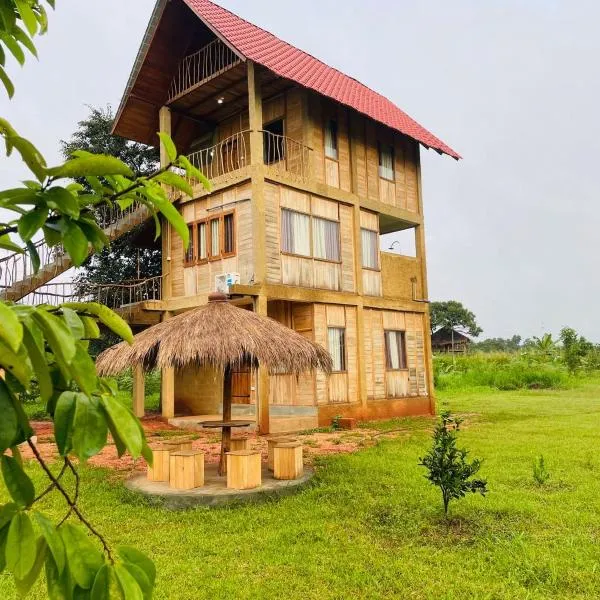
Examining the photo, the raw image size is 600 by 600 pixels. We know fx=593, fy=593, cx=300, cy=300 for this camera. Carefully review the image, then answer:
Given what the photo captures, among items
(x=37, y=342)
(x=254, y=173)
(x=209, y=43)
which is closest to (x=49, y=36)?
(x=37, y=342)

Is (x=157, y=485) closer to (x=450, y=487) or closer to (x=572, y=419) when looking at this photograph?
(x=450, y=487)

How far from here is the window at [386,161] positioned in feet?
50.0

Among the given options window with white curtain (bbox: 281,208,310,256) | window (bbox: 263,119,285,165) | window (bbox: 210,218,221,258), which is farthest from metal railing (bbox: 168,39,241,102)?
window with white curtain (bbox: 281,208,310,256)

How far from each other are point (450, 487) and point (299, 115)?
9967 millimetres

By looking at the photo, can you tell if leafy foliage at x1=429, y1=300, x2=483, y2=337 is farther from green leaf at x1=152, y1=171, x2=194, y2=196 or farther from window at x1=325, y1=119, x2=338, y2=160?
green leaf at x1=152, y1=171, x2=194, y2=196

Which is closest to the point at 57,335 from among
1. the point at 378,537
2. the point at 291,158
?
the point at 378,537

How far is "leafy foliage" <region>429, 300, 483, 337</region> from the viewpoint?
5325cm

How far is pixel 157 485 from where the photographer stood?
6562 millimetres

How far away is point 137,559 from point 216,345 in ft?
20.4

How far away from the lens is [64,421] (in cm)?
83

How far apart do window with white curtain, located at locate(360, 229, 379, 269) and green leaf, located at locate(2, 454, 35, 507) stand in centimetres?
1356

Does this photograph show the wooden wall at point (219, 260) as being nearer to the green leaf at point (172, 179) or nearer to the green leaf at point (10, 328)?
the green leaf at point (172, 179)

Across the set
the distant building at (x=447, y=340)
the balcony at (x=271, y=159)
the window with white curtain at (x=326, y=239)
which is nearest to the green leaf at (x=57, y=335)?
the balcony at (x=271, y=159)

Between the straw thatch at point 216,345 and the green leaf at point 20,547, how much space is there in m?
6.17
